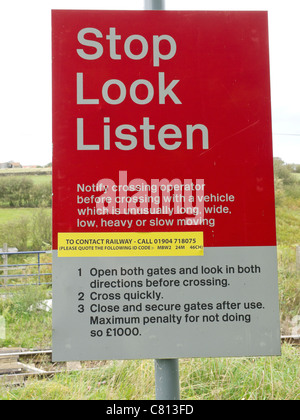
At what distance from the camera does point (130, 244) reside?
7.92 feet

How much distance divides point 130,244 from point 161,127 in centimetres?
74

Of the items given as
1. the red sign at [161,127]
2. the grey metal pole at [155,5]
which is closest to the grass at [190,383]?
the red sign at [161,127]

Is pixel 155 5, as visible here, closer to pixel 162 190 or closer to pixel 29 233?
pixel 162 190

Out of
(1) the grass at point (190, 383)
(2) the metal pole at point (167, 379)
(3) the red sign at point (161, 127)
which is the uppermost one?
(3) the red sign at point (161, 127)

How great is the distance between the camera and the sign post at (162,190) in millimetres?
2389

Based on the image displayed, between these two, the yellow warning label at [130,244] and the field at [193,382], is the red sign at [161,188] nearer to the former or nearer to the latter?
the yellow warning label at [130,244]

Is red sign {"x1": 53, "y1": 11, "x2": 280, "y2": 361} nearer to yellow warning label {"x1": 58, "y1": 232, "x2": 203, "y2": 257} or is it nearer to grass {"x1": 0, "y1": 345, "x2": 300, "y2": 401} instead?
yellow warning label {"x1": 58, "y1": 232, "x2": 203, "y2": 257}

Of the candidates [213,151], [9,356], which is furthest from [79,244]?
[9,356]

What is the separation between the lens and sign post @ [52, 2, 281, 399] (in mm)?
2389

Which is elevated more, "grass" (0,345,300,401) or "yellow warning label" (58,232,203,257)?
"yellow warning label" (58,232,203,257)

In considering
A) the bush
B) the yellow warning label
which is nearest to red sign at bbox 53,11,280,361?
the yellow warning label

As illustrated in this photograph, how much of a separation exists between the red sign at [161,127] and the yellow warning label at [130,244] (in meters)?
0.05

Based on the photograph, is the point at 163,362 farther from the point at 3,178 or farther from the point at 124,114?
the point at 3,178

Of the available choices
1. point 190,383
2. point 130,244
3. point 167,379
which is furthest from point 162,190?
point 190,383
